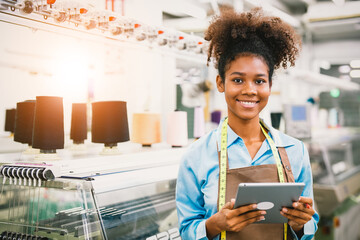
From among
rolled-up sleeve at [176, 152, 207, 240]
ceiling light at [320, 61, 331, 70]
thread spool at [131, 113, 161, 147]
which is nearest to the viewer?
rolled-up sleeve at [176, 152, 207, 240]

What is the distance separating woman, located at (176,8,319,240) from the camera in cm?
131

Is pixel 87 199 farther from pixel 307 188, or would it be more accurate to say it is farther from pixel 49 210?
pixel 307 188

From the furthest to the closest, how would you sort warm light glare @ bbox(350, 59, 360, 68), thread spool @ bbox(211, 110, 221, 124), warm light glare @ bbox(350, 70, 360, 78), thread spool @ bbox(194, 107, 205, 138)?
1. warm light glare @ bbox(350, 70, 360, 78)
2. warm light glare @ bbox(350, 59, 360, 68)
3. thread spool @ bbox(211, 110, 221, 124)
4. thread spool @ bbox(194, 107, 205, 138)

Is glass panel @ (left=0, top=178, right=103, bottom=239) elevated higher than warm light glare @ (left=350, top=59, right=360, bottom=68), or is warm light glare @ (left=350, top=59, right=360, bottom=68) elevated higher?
warm light glare @ (left=350, top=59, right=360, bottom=68)

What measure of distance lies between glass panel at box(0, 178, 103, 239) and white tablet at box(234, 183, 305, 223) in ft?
2.14

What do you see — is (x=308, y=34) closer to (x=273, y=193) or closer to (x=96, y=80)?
(x=96, y=80)

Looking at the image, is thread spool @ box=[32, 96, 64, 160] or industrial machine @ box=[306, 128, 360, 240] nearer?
thread spool @ box=[32, 96, 64, 160]

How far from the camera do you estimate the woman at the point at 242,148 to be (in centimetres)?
131

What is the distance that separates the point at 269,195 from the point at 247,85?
385 millimetres

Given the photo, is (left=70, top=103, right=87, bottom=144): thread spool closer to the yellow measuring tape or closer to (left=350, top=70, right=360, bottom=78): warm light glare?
the yellow measuring tape

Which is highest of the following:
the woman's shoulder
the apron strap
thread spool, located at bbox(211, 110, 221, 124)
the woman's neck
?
thread spool, located at bbox(211, 110, 221, 124)

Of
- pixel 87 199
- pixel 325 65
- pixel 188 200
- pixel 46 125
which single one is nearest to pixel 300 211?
pixel 188 200

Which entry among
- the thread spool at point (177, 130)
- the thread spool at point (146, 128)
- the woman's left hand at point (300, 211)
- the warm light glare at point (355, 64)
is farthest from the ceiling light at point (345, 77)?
the woman's left hand at point (300, 211)

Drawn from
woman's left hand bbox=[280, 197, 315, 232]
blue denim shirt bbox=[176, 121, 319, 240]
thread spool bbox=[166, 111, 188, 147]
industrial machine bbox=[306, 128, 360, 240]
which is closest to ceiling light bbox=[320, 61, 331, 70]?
industrial machine bbox=[306, 128, 360, 240]
